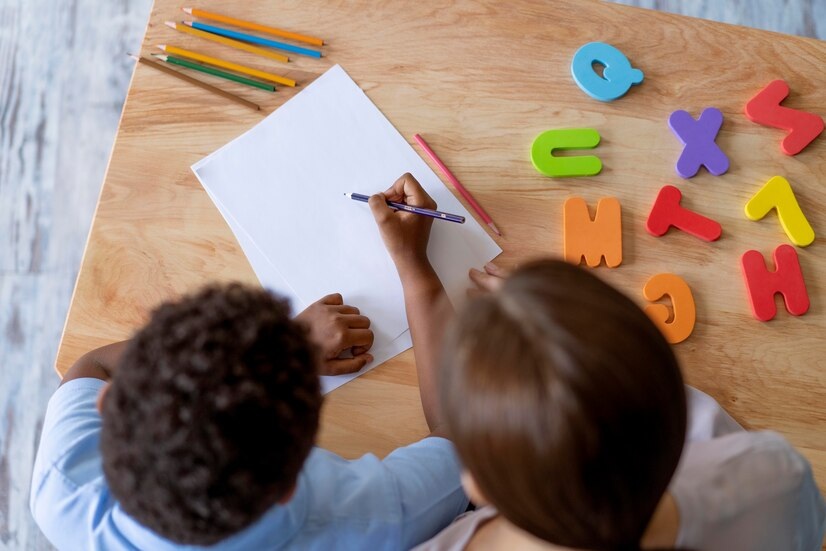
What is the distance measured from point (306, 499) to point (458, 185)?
1.35ft

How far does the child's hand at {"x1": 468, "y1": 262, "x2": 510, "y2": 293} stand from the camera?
0.85m

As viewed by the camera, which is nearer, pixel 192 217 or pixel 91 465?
pixel 91 465

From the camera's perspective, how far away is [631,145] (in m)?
0.89

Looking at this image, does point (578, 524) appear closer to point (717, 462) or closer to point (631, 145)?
point (717, 462)

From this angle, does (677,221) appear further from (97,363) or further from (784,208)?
(97,363)

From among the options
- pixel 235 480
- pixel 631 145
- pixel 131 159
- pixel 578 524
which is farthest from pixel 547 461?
pixel 131 159

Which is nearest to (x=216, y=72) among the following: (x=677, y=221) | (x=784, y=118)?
(x=677, y=221)

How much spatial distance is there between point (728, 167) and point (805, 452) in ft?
1.14

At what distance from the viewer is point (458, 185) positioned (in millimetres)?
885

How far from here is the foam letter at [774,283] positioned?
33.2 inches

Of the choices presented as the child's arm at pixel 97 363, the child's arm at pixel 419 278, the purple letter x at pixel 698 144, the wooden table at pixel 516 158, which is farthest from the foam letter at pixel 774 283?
the child's arm at pixel 97 363

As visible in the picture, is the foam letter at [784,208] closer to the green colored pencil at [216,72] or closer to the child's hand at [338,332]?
the child's hand at [338,332]

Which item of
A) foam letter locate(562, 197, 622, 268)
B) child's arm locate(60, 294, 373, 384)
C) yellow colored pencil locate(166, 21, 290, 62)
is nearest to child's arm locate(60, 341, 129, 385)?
child's arm locate(60, 294, 373, 384)

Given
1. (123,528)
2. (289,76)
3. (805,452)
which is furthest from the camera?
(289,76)
